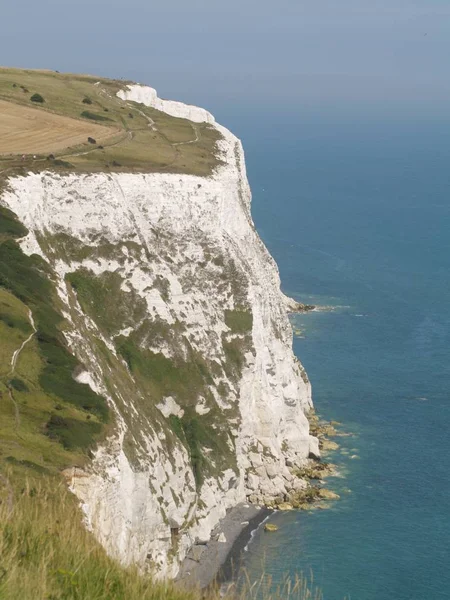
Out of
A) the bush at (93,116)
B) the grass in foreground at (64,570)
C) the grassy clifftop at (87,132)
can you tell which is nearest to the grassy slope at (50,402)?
the grass in foreground at (64,570)

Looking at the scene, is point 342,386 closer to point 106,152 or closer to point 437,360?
point 437,360

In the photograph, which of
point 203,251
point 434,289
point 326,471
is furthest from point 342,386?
point 434,289

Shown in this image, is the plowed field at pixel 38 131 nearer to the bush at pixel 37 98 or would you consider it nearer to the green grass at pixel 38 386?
the bush at pixel 37 98

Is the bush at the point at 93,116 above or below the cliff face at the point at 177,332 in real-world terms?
above

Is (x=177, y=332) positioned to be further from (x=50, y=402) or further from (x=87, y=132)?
(x=87, y=132)

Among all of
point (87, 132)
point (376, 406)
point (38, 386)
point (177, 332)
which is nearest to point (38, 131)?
point (87, 132)

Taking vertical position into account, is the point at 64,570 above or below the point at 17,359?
above
